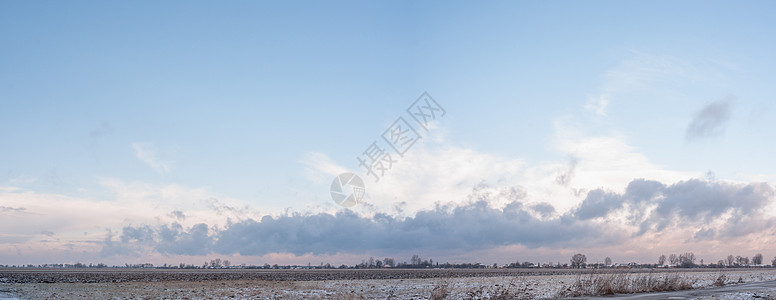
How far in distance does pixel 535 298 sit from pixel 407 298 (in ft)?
30.1

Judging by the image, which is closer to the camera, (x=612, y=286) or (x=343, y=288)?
(x=612, y=286)

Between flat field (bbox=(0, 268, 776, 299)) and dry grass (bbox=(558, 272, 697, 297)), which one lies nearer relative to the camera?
dry grass (bbox=(558, 272, 697, 297))

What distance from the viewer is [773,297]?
1202 inches

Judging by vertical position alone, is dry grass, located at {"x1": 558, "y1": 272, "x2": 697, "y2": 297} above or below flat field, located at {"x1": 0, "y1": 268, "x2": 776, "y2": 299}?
above

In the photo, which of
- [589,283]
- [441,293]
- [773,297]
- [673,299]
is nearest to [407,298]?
[441,293]

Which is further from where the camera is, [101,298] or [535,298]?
[101,298]

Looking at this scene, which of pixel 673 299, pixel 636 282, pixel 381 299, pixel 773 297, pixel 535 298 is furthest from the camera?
pixel 636 282

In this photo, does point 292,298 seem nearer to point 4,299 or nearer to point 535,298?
point 535,298

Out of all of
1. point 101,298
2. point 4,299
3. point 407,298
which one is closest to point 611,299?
point 407,298

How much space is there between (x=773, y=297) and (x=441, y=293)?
19853 millimetres

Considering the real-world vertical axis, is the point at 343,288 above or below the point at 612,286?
below

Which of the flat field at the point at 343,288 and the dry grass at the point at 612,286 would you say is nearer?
the dry grass at the point at 612,286

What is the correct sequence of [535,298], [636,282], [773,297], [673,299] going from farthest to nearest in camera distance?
1. [636,282]
2. [535,298]
3. [773,297]
4. [673,299]

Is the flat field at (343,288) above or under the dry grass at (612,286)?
under
